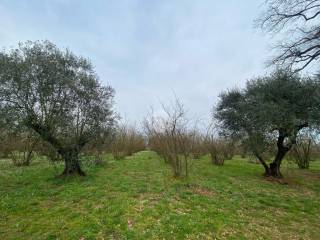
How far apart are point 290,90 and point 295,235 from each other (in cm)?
1089

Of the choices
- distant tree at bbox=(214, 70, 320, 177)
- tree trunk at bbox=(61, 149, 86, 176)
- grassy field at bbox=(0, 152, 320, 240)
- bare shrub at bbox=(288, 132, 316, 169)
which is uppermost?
distant tree at bbox=(214, 70, 320, 177)

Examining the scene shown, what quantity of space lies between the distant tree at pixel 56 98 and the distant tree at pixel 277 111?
776 cm

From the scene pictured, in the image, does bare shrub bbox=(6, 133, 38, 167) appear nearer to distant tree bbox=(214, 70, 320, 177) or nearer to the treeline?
the treeline

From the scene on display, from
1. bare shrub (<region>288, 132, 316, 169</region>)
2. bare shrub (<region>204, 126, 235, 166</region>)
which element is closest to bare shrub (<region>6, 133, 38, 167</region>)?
bare shrub (<region>204, 126, 235, 166</region>)

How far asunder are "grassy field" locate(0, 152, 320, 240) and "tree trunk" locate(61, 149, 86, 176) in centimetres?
Result: 107

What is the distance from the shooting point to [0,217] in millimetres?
8633

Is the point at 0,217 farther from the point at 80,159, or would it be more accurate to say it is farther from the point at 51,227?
the point at 80,159

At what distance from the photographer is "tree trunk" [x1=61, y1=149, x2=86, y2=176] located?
1494 centimetres

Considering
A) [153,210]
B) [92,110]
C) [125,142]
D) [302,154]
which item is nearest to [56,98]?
[92,110]

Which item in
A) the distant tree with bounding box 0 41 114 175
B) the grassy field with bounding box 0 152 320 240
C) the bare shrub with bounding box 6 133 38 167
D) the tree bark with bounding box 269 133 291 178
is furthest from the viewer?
the bare shrub with bounding box 6 133 38 167

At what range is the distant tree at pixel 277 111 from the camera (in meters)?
15.9

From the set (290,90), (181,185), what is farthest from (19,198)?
(290,90)

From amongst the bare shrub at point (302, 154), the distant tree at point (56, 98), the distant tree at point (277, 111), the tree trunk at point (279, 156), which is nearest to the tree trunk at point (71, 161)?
the distant tree at point (56, 98)

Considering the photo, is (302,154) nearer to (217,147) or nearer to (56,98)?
(217,147)
